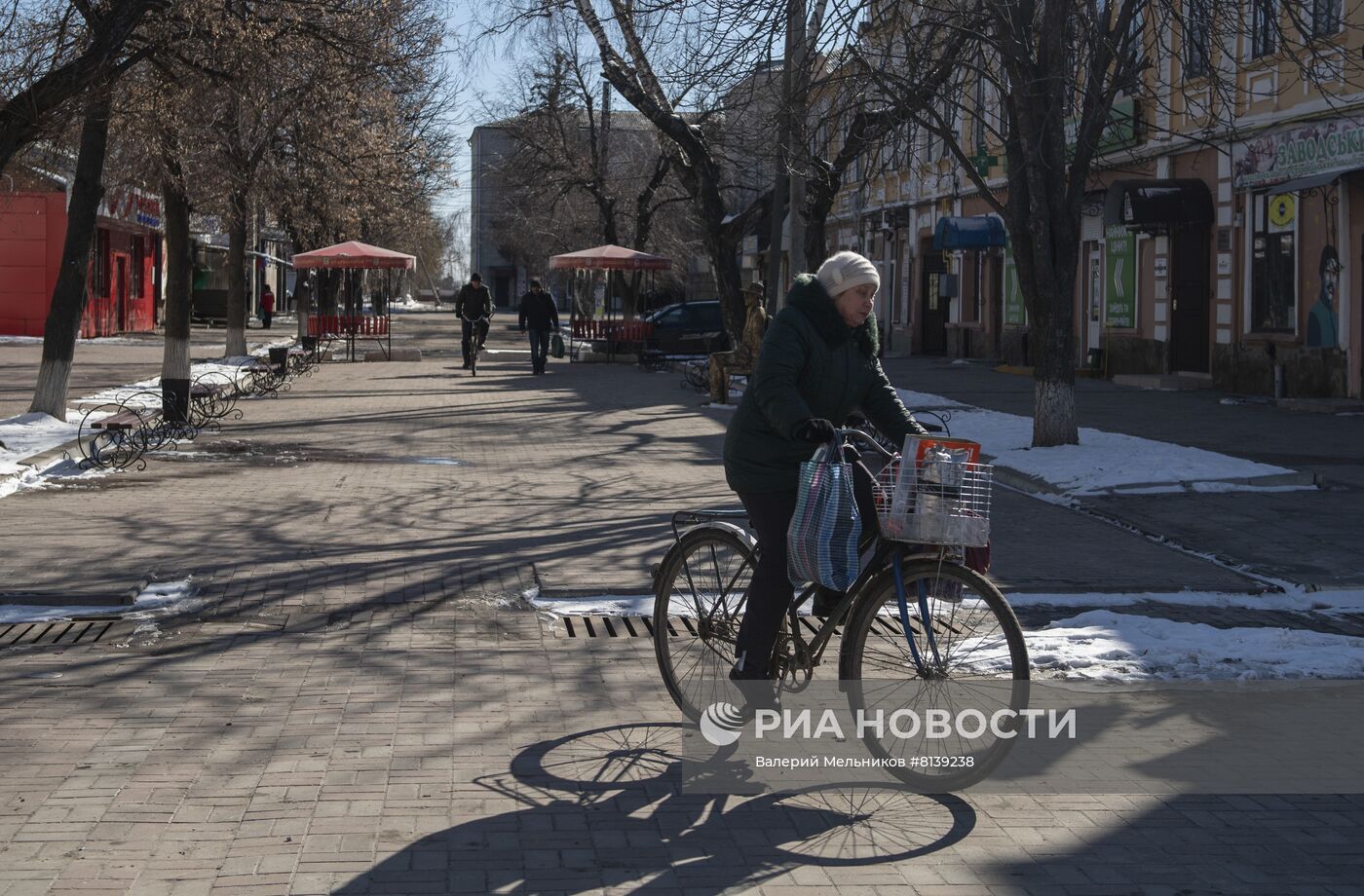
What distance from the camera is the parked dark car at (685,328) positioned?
1406 inches

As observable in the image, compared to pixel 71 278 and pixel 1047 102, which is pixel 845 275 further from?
pixel 71 278

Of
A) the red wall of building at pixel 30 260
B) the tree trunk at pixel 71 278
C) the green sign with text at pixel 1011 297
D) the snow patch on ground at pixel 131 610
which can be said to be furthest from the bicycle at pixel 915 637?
the red wall of building at pixel 30 260

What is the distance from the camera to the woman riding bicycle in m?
5.02

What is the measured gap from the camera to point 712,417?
20.1 metres

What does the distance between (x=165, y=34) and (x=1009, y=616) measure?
1281 centimetres

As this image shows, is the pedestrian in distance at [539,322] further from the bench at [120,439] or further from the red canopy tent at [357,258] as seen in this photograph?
the bench at [120,439]

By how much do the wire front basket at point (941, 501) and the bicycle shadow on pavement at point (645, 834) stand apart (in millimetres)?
835

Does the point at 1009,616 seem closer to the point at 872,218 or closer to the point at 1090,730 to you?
the point at 1090,730

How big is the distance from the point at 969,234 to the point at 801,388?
96.2 feet

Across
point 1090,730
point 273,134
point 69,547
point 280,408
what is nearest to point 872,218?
point 273,134

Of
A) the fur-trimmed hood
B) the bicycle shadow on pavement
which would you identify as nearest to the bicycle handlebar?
the fur-trimmed hood

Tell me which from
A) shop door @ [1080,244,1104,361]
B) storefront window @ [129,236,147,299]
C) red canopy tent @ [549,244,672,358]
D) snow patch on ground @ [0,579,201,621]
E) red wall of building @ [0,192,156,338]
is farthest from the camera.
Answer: storefront window @ [129,236,147,299]

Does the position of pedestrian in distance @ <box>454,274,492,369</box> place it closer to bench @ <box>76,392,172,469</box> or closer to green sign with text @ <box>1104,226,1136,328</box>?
green sign with text @ <box>1104,226,1136,328</box>

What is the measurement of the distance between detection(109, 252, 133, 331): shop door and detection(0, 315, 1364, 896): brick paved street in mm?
35998
